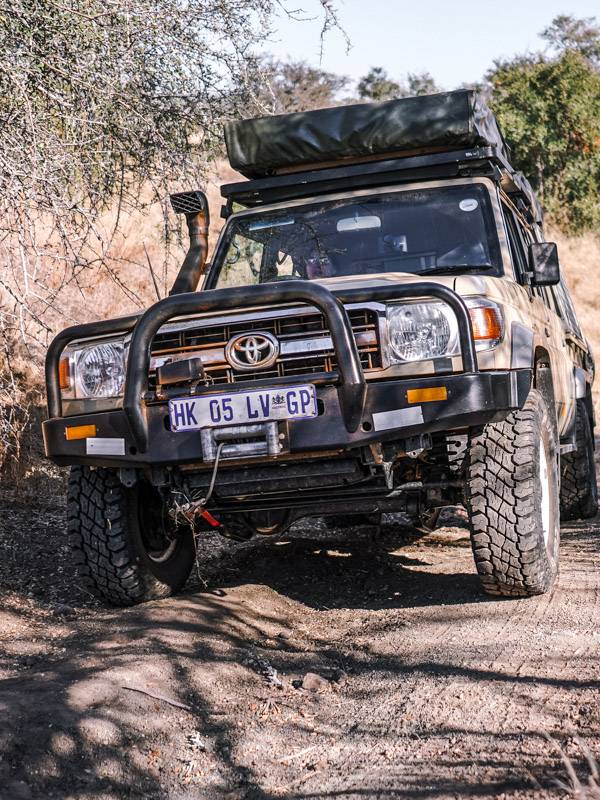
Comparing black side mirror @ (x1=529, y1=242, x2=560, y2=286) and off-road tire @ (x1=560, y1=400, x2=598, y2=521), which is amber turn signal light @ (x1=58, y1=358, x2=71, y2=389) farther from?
off-road tire @ (x1=560, y1=400, x2=598, y2=521)

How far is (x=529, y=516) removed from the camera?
4.07 metres

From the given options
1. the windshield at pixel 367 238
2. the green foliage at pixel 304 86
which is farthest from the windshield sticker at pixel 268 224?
the green foliage at pixel 304 86

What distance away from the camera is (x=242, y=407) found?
3883 millimetres

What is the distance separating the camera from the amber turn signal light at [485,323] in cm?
404

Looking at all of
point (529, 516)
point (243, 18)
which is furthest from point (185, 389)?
point (243, 18)

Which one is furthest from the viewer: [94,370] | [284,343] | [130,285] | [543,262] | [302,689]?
[130,285]

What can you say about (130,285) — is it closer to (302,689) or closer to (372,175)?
(372,175)

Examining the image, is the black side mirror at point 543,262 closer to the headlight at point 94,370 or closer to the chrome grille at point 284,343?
the chrome grille at point 284,343

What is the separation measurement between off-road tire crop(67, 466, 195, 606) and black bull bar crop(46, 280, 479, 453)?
646 mm

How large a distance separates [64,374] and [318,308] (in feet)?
4.45

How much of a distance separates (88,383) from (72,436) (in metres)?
0.27

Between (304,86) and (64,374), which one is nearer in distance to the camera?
(64,374)

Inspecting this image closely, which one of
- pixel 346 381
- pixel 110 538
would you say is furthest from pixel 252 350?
pixel 110 538

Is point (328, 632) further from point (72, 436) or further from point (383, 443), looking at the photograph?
point (72, 436)
